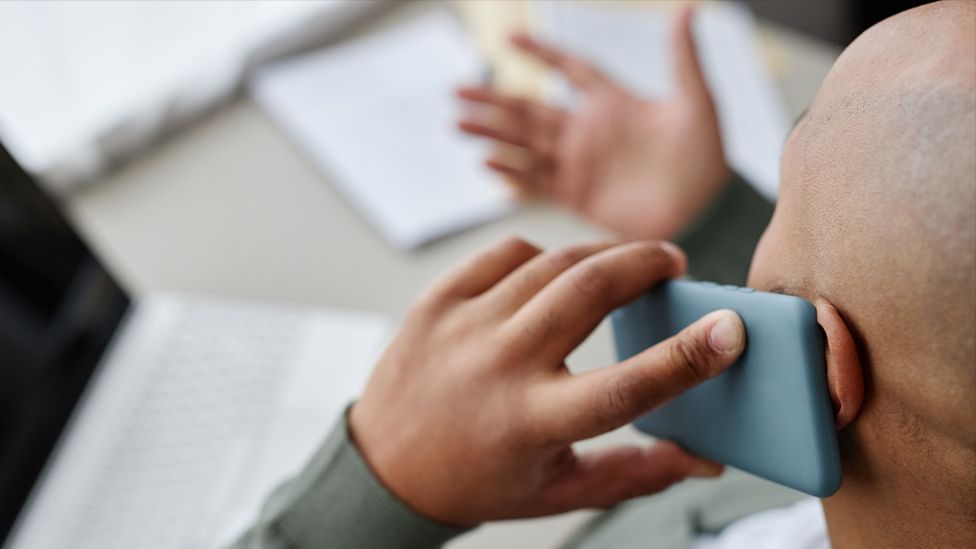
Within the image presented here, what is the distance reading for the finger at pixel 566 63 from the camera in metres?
0.89

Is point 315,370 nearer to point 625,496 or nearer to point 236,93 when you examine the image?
point 625,496

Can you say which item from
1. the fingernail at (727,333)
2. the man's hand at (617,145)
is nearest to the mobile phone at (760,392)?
the fingernail at (727,333)

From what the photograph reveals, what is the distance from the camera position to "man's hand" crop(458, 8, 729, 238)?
81cm

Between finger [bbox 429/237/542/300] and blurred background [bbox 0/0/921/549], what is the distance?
28cm

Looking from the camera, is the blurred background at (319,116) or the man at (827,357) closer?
the man at (827,357)

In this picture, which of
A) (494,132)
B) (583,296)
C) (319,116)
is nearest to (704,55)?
(494,132)

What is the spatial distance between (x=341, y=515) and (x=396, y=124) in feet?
1.84

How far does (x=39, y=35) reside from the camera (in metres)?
0.95

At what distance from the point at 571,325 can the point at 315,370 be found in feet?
1.17

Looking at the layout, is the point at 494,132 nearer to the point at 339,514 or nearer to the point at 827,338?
the point at 339,514

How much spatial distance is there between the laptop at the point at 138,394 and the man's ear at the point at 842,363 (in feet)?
1.41

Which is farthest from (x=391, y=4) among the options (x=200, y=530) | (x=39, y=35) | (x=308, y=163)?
(x=200, y=530)

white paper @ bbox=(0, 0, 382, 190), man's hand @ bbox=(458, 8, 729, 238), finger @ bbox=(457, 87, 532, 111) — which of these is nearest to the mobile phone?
man's hand @ bbox=(458, 8, 729, 238)

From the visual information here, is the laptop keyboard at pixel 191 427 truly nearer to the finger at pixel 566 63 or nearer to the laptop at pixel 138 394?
the laptop at pixel 138 394
